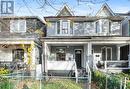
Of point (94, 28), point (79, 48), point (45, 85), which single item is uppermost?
point (94, 28)

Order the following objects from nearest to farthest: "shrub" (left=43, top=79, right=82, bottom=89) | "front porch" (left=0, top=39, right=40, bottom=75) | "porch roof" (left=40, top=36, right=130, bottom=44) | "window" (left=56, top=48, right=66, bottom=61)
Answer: "shrub" (left=43, top=79, right=82, bottom=89) → "front porch" (left=0, top=39, right=40, bottom=75) → "porch roof" (left=40, top=36, right=130, bottom=44) → "window" (left=56, top=48, right=66, bottom=61)

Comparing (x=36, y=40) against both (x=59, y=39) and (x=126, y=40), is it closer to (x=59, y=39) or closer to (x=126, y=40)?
(x=59, y=39)

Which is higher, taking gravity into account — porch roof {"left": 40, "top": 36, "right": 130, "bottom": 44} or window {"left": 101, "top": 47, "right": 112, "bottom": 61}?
porch roof {"left": 40, "top": 36, "right": 130, "bottom": 44}

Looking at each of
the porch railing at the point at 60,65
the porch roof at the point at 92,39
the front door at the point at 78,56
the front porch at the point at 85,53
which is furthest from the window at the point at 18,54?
the front door at the point at 78,56

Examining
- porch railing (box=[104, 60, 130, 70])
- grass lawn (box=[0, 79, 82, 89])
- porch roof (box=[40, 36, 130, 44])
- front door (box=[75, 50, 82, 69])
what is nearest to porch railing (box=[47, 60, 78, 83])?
Answer: porch roof (box=[40, 36, 130, 44])

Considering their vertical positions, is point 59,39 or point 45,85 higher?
point 59,39

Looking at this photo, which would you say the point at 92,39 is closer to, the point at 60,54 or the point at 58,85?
the point at 60,54

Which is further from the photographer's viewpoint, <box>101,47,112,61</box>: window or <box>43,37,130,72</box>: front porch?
<box>101,47,112,61</box>: window

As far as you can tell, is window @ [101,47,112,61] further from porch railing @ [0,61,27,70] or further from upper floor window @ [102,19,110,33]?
porch railing @ [0,61,27,70]

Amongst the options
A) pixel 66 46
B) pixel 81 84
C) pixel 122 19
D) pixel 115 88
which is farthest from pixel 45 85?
pixel 122 19

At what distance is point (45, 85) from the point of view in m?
22.0

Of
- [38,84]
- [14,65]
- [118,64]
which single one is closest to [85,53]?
[118,64]

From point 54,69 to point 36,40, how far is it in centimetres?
429

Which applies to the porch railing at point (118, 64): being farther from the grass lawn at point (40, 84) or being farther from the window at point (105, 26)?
the grass lawn at point (40, 84)
